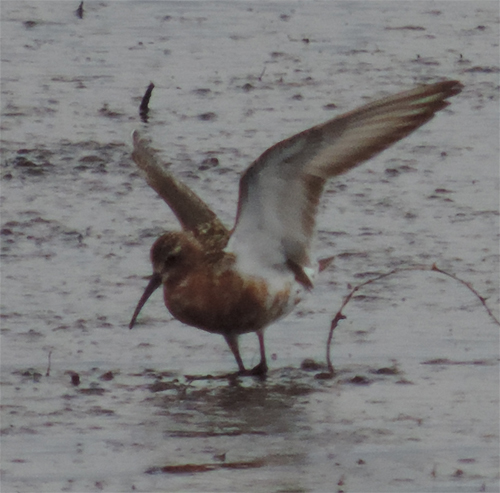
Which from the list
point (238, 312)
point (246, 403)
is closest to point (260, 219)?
point (238, 312)

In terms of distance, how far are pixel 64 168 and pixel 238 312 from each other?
327 cm

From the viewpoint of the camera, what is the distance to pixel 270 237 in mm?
6914

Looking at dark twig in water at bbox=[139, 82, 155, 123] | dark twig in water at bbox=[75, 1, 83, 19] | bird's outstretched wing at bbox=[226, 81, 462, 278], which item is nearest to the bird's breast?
bird's outstretched wing at bbox=[226, 81, 462, 278]

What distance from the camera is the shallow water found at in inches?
228

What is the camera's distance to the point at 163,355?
274 inches

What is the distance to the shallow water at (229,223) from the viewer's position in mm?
5797

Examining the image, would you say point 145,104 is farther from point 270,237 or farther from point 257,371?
point 257,371

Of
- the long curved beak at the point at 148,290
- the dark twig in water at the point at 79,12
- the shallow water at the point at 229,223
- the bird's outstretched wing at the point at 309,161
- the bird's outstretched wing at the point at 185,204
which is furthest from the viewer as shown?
the dark twig in water at the point at 79,12

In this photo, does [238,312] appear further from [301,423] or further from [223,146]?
[223,146]

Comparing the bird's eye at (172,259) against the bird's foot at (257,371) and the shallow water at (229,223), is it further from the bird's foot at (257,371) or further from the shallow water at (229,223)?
the bird's foot at (257,371)

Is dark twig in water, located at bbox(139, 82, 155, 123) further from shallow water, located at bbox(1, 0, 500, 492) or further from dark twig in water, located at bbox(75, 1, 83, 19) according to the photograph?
dark twig in water, located at bbox(75, 1, 83, 19)

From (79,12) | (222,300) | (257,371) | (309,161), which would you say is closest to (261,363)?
(257,371)

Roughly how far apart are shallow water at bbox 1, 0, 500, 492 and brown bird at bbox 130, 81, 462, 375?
29 cm

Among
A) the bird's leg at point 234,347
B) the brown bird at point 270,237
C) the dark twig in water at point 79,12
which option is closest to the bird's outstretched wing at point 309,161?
the brown bird at point 270,237
